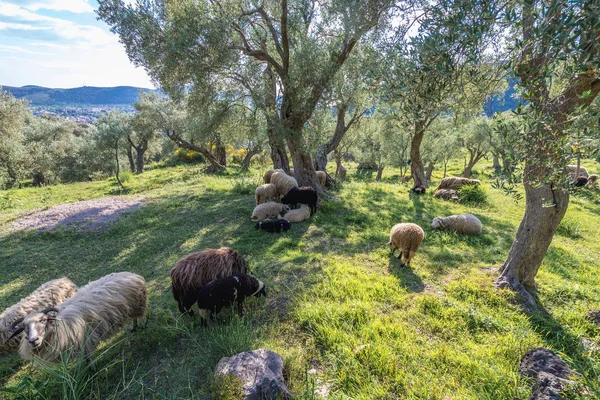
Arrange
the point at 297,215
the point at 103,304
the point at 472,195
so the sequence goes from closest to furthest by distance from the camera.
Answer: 1. the point at 103,304
2. the point at 297,215
3. the point at 472,195

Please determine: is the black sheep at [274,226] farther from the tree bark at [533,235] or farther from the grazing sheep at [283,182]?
the tree bark at [533,235]

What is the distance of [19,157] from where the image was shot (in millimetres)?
20625

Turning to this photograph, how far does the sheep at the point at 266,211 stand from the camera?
9414 mm

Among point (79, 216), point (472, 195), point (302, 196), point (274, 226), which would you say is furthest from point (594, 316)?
point (79, 216)

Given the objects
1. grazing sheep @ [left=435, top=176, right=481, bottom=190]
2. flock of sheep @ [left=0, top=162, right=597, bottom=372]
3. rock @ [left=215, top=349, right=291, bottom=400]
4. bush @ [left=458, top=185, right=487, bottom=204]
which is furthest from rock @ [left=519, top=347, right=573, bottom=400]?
grazing sheep @ [left=435, top=176, right=481, bottom=190]

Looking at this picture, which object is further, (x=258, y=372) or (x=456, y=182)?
(x=456, y=182)

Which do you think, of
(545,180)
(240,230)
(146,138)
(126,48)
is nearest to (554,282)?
(545,180)

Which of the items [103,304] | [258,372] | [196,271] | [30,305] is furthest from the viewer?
[30,305]

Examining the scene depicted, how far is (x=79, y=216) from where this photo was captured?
34.6 ft

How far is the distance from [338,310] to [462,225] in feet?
20.3

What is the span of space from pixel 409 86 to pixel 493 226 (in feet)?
27.1

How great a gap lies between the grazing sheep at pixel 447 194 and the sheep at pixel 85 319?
→ 13363 millimetres

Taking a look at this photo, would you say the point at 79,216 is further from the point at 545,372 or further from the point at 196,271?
the point at 545,372

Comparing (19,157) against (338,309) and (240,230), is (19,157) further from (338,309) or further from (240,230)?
(338,309)
